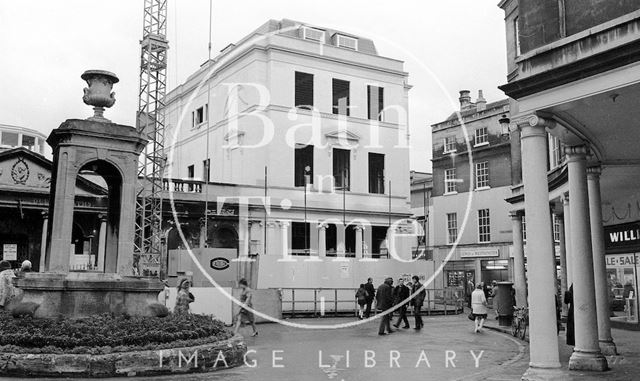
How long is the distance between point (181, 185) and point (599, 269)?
89.3ft

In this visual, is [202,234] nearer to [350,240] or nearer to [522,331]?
[350,240]

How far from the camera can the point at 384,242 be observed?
41.5 metres

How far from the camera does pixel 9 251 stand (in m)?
29.5

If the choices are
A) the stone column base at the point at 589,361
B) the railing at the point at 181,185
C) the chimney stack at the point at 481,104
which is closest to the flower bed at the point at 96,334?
the stone column base at the point at 589,361

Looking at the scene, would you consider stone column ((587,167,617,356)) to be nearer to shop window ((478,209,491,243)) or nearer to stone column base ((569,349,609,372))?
stone column base ((569,349,609,372))

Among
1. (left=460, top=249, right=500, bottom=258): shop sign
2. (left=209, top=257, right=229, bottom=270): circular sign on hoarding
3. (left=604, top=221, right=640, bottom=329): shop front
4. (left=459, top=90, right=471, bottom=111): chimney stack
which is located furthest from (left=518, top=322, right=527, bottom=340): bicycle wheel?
(left=459, top=90, right=471, bottom=111): chimney stack

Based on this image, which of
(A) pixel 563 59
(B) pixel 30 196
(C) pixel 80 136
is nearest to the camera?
(A) pixel 563 59

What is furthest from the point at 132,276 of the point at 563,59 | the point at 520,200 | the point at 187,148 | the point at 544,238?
the point at 187,148

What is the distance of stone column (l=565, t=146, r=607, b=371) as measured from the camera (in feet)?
36.5

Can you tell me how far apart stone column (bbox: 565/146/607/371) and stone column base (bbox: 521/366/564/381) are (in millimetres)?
2169

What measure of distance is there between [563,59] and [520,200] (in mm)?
17084

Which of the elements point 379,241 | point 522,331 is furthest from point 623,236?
point 379,241

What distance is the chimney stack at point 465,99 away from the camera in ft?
163

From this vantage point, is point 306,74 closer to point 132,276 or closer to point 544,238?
point 132,276
